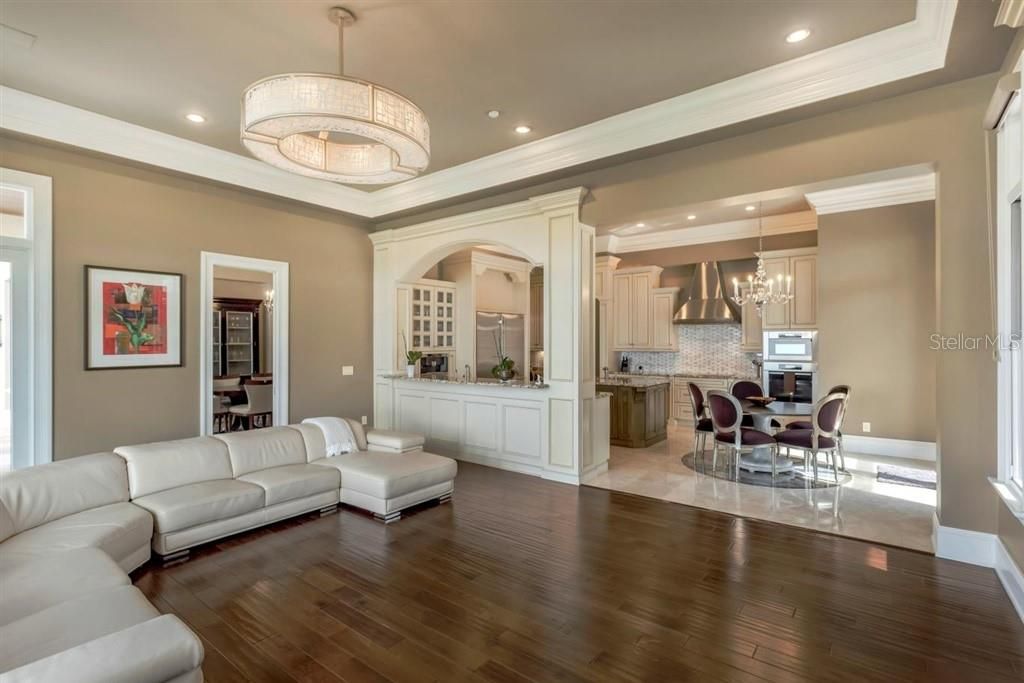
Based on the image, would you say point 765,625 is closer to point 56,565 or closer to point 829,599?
point 829,599

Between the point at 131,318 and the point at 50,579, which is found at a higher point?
the point at 131,318

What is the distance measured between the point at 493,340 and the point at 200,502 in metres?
6.12

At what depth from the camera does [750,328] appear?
7.90 metres

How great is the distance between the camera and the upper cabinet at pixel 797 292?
699 centimetres

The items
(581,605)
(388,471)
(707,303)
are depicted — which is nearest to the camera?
(581,605)

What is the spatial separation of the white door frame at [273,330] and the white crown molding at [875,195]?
665cm

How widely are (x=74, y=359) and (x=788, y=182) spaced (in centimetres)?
643

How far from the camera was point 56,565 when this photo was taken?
7.53 ft

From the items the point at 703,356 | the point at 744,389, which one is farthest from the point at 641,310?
the point at 744,389

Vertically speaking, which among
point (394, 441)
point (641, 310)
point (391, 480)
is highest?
point (641, 310)

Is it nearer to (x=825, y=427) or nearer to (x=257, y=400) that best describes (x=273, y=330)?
(x=257, y=400)

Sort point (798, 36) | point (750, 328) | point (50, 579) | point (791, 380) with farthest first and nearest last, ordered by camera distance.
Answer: point (750, 328)
point (791, 380)
point (798, 36)
point (50, 579)

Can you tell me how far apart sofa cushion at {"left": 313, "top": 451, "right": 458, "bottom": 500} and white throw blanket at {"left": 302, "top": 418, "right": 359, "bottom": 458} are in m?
0.12

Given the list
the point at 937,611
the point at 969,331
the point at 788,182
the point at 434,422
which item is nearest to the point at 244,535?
the point at 434,422
